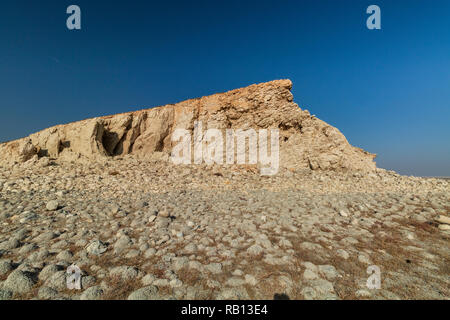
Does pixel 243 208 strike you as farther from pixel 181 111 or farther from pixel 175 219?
pixel 181 111

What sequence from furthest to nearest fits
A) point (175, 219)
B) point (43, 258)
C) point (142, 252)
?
point (175, 219) → point (142, 252) → point (43, 258)

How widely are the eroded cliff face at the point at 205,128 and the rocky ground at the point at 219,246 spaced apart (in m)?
6.32

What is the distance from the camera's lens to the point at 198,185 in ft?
29.9

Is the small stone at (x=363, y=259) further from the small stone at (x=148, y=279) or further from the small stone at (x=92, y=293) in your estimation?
the small stone at (x=92, y=293)

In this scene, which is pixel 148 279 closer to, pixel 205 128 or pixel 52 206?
pixel 52 206

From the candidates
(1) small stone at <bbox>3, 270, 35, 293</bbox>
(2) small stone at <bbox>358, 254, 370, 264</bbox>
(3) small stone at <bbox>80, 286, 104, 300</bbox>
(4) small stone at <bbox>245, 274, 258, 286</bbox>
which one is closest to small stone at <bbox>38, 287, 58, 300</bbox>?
(1) small stone at <bbox>3, 270, 35, 293</bbox>

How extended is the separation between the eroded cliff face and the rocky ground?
20.7ft

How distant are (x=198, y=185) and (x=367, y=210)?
667cm

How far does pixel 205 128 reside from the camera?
15570 millimetres

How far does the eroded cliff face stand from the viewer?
12.5 m

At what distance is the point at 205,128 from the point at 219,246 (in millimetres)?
13120

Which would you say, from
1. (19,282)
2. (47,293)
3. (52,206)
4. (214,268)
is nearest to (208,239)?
(214,268)

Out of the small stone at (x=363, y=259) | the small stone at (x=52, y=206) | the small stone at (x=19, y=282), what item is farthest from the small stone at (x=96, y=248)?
the small stone at (x=363, y=259)
